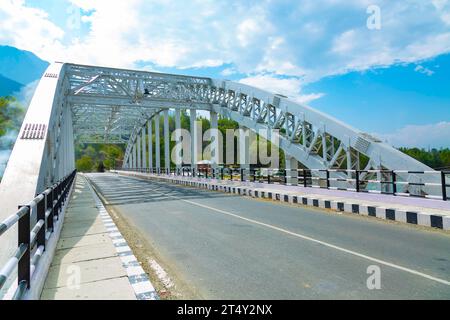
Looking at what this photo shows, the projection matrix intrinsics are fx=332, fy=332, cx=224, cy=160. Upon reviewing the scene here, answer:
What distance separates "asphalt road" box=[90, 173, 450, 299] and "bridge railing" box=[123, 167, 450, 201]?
2053mm

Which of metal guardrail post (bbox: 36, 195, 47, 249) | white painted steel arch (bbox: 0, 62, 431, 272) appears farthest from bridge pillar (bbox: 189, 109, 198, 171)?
metal guardrail post (bbox: 36, 195, 47, 249)

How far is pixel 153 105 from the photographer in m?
27.8

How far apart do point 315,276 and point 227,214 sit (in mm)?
6315

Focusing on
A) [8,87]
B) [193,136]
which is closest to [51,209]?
[193,136]

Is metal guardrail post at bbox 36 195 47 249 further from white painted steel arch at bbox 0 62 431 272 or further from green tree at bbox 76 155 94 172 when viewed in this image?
green tree at bbox 76 155 94 172

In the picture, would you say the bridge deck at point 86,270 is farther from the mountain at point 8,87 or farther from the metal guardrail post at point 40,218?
the mountain at point 8,87

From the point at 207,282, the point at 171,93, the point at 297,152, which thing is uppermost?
the point at 171,93

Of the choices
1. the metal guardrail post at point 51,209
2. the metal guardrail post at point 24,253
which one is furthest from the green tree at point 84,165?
the metal guardrail post at point 24,253

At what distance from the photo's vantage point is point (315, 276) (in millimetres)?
4684

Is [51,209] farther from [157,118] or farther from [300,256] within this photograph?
[157,118]

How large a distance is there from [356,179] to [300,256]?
7694mm

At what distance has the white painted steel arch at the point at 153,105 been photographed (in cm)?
883
